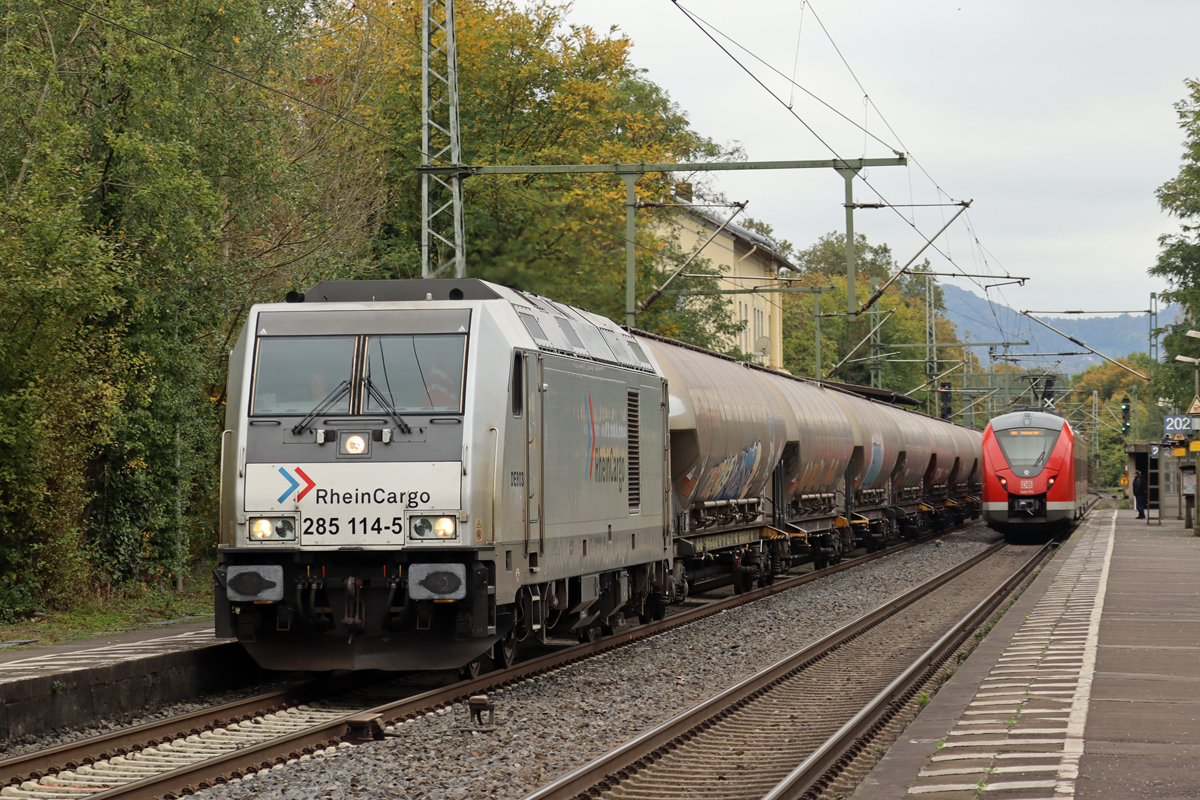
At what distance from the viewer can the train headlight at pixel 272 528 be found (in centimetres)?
1138

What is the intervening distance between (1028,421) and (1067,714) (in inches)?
1164

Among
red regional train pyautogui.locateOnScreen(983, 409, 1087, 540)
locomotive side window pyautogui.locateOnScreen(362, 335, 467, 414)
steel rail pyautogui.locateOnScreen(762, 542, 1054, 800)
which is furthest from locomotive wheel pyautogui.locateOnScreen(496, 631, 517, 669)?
red regional train pyautogui.locateOnScreen(983, 409, 1087, 540)

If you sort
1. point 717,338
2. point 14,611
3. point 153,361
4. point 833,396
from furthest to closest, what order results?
point 717,338, point 833,396, point 153,361, point 14,611

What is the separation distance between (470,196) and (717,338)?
12722 mm

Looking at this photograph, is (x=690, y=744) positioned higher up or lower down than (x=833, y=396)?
lower down

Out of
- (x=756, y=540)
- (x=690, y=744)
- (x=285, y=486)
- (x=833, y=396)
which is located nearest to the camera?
(x=690, y=744)

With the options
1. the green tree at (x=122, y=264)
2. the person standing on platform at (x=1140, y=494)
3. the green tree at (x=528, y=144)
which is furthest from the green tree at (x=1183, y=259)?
the green tree at (x=122, y=264)

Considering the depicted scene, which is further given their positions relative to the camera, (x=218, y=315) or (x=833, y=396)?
(x=833, y=396)

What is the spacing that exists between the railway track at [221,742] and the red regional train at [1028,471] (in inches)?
1082

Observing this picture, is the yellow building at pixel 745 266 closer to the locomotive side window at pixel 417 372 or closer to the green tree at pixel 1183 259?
the green tree at pixel 1183 259

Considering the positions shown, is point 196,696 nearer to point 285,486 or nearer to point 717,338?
point 285,486

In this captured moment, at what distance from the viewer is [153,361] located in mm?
18219

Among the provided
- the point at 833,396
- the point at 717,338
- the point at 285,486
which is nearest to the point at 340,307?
the point at 285,486

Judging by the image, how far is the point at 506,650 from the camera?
13.0 meters
